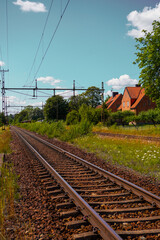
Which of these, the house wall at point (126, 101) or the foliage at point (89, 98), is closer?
the house wall at point (126, 101)

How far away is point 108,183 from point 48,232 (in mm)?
3274

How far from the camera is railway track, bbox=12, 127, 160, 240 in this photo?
12.4 feet

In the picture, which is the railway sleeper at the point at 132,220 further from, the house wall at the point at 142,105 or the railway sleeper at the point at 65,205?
the house wall at the point at 142,105

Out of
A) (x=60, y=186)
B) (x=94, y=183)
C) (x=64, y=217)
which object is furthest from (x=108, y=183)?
(x=64, y=217)

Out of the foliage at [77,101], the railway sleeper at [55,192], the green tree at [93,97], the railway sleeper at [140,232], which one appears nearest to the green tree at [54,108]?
the foliage at [77,101]

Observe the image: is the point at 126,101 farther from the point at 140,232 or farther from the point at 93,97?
the point at 140,232

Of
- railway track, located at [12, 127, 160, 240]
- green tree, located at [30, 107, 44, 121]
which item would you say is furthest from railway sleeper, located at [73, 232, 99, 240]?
green tree, located at [30, 107, 44, 121]

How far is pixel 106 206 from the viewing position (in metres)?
4.91

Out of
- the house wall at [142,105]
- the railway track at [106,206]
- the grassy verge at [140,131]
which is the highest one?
the house wall at [142,105]

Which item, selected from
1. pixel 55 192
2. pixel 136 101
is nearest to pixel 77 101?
pixel 136 101

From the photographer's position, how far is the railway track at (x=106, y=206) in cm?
377

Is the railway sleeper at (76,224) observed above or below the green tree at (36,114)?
below

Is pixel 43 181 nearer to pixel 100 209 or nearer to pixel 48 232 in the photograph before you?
pixel 100 209

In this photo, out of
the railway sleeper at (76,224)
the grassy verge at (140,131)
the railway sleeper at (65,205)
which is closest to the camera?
the railway sleeper at (76,224)
